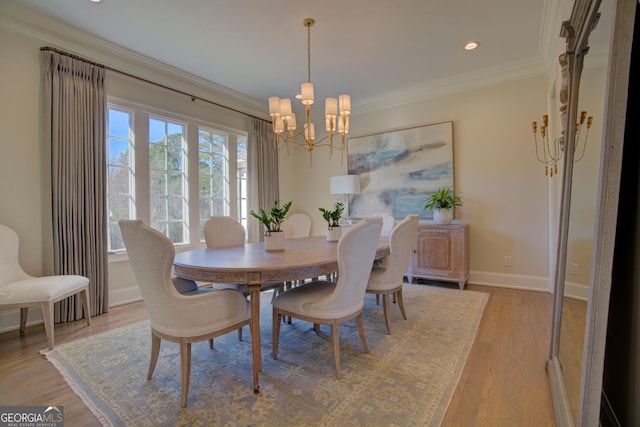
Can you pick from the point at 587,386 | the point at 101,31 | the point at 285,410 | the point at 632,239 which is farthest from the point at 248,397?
the point at 101,31

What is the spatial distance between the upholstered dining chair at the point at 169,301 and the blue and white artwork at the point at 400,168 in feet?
11.0

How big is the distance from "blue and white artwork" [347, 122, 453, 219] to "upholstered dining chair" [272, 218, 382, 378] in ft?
8.83

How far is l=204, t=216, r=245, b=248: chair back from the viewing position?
2771 millimetres

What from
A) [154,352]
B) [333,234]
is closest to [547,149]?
[333,234]

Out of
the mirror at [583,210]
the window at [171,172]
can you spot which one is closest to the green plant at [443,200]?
the mirror at [583,210]

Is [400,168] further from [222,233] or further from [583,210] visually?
[583,210]

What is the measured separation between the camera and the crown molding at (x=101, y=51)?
2.55 m

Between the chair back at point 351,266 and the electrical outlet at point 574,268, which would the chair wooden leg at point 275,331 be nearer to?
the chair back at point 351,266

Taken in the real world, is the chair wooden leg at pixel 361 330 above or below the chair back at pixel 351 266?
below

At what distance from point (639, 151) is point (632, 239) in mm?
320

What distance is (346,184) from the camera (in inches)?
184

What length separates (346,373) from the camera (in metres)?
1.82

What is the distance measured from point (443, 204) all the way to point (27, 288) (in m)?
4.32

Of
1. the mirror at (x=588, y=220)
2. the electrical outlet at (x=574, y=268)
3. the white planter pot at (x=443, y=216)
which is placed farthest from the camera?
the white planter pot at (x=443, y=216)
